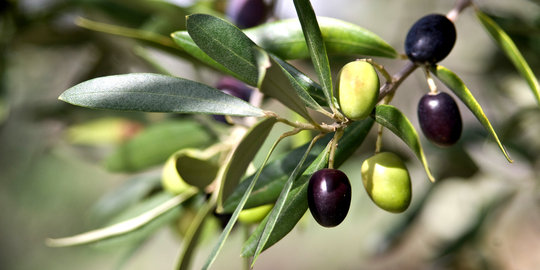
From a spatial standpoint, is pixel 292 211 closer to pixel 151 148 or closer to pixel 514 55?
pixel 514 55

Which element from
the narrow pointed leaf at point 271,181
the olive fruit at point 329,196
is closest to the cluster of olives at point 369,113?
the olive fruit at point 329,196

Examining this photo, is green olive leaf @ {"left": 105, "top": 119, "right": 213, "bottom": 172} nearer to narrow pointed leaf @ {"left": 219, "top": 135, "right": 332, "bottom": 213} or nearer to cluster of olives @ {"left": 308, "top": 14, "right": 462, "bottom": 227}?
narrow pointed leaf @ {"left": 219, "top": 135, "right": 332, "bottom": 213}

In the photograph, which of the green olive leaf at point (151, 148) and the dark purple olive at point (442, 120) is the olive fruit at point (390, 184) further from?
the green olive leaf at point (151, 148)

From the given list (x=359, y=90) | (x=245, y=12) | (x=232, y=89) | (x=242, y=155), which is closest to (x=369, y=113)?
(x=359, y=90)

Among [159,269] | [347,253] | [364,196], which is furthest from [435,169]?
→ [159,269]

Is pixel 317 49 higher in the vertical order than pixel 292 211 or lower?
higher
